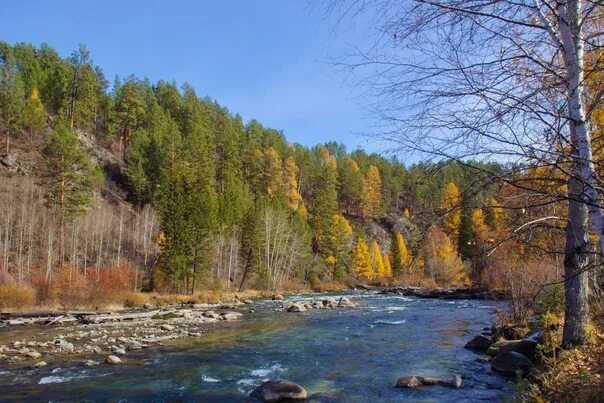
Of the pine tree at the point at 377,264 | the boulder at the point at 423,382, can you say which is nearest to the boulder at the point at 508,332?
the boulder at the point at 423,382

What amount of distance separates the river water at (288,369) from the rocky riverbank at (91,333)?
1.12 m

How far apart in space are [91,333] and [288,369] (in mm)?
10958

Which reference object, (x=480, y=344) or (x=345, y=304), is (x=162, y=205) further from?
(x=480, y=344)

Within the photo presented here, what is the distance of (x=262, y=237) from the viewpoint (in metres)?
54.3

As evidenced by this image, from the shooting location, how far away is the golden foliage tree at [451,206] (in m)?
3.40

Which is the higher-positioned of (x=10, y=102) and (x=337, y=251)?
(x=10, y=102)

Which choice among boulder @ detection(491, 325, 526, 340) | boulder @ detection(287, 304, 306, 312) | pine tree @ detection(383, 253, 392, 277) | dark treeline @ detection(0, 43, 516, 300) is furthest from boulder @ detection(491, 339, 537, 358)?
pine tree @ detection(383, 253, 392, 277)

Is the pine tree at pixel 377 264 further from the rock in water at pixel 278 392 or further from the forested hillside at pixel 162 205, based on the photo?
the rock in water at pixel 278 392

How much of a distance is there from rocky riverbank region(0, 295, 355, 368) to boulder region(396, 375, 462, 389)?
8.46 meters

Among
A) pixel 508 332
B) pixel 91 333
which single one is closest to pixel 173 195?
pixel 91 333

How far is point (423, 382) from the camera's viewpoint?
1095 cm

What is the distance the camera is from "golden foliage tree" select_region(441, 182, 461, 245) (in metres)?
3.40

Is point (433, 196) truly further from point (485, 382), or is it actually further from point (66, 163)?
point (66, 163)

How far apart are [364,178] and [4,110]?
63.1 metres
